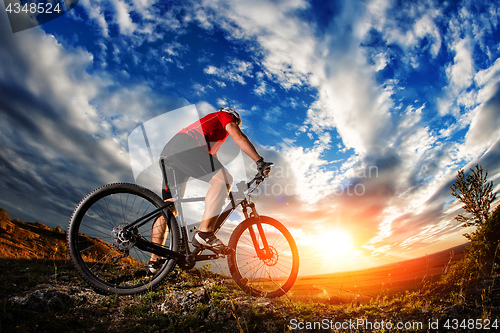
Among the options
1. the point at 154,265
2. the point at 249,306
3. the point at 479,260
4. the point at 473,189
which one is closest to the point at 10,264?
the point at 154,265

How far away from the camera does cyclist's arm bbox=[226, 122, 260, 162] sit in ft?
13.2

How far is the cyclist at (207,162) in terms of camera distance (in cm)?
401

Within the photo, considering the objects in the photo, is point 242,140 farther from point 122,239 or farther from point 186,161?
point 122,239

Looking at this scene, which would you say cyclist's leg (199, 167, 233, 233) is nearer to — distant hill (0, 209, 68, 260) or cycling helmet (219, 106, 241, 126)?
cycling helmet (219, 106, 241, 126)

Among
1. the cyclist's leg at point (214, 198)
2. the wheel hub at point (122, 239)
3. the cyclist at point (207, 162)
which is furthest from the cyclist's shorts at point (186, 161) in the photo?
the wheel hub at point (122, 239)

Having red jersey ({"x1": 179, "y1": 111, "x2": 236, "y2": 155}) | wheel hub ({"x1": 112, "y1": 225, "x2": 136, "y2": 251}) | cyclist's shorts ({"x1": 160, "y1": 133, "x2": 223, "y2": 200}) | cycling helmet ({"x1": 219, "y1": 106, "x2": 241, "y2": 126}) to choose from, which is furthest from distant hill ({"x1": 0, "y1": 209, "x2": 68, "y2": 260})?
cycling helmet ({"x1": 219, "y1": 106, "x2": 241, "y2": 126})

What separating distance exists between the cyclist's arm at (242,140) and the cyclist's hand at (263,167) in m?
0.09

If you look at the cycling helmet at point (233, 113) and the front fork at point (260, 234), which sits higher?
the cycling helmet at point (233, 113)

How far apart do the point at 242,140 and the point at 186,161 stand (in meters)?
1.11

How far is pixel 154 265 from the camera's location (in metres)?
3.97

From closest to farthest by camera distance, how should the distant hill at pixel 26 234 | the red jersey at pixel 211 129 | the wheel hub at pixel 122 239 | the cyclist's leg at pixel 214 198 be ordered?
the wheel hub at pixel 122 239 → the cyclist's leg at pixel 214 198 → the red jersey at pixel 211 129 → the distant hill at pixel 26 234

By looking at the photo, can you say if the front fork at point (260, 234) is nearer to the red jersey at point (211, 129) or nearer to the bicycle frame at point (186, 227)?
the bicycle frame at point (186, 227)

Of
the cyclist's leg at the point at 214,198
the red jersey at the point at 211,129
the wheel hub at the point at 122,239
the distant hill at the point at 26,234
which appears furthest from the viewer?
the distant hill at the point at 26,234

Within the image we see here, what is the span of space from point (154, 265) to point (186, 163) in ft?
6.25
